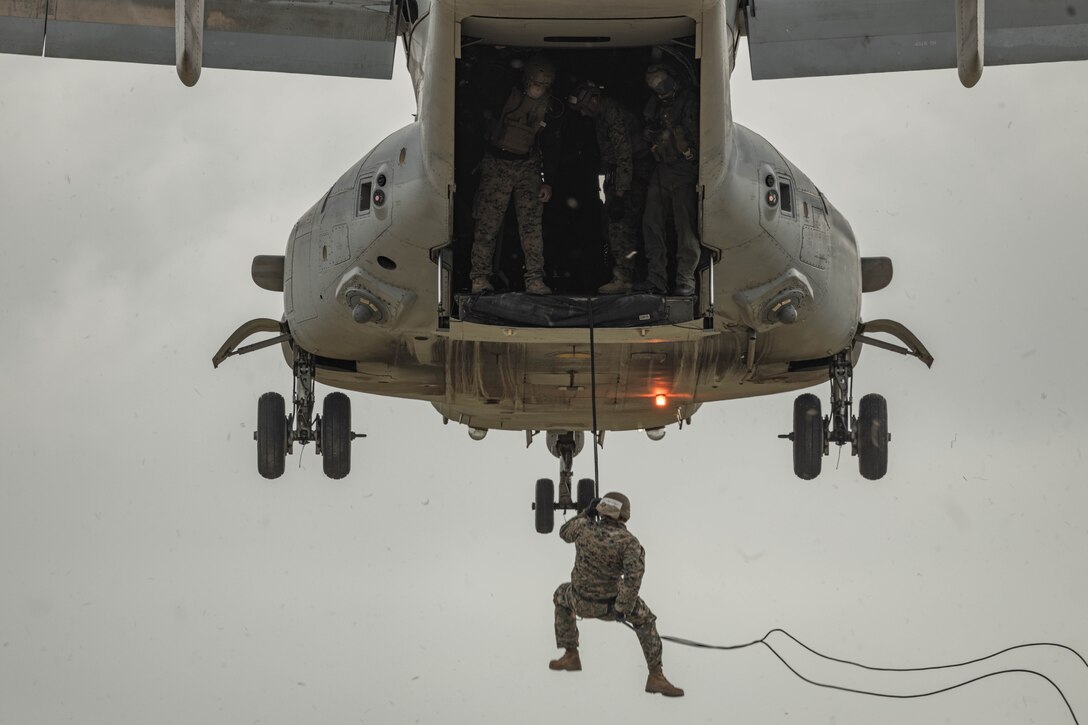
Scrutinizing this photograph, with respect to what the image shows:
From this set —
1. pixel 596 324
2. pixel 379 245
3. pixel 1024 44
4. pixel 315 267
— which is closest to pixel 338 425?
pixel 315 267

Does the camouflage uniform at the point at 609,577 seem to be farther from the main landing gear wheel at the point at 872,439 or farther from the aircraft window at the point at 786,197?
the main landing gear wheel at the point at 872,439

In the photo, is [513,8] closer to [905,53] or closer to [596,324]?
[596,324]

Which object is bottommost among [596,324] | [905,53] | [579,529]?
[579,529]

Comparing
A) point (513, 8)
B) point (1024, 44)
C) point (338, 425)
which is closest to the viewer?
point (513, 8)

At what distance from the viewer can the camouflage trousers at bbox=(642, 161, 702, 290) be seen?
43.1ft

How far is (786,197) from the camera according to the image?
14258 millimetres

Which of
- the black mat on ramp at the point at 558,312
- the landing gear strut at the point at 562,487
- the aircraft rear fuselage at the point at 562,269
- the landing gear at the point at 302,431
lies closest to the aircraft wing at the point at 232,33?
the aircraft rear fuselage at the point at 562,269

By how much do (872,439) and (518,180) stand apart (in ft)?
17.4

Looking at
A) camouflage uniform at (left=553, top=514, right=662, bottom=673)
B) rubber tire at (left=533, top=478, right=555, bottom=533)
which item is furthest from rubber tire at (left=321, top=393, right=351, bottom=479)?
rubber tire at (left=533, top=478, right=555, bottom=533)

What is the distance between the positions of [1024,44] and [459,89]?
723 centimetres

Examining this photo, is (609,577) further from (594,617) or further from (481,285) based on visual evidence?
(481,285)

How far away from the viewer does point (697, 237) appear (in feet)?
43.3

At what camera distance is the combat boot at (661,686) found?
13.9m

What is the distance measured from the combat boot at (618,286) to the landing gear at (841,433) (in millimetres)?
3916
